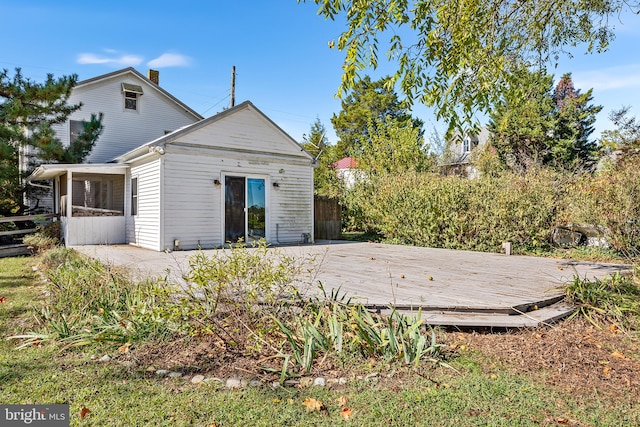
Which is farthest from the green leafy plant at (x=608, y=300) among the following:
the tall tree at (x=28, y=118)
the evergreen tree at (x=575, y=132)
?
the evergreen tree at (x=575, y=132)

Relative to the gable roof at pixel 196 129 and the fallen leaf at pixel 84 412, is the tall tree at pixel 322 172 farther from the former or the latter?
the fallen leaf at pixel 84 412

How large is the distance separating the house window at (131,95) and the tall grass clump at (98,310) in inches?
553

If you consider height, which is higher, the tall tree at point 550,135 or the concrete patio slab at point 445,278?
the tall tree at point 550,135

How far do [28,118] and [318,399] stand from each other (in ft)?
48.5

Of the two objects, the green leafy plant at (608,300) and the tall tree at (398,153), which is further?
the tall tree at (398,153)

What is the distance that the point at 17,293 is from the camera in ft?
18.2

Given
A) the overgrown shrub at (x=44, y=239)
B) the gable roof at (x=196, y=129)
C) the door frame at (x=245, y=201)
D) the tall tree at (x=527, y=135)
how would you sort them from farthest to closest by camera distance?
1. the tall tree at (x=527, y=135)
2. the door frame at (x=245, y=201)
3. the overgrown shrub at (x=44, y=239)
4. the gable roof at (x=196, y=129)

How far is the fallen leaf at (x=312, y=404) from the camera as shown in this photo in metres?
2.38

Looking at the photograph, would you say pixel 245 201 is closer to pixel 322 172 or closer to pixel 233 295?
pixel 233 295

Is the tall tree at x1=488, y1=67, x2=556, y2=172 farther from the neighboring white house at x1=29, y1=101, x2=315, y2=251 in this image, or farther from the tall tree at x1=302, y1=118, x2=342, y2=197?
the neighboring white house at x1=29, y1=101, x2=315, y2=251

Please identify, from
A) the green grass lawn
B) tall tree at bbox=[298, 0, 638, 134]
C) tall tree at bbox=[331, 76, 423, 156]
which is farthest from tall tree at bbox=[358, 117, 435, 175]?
tall tree at bbox=[331, 76, 423, 156]

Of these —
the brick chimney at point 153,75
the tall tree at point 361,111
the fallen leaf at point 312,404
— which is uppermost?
the tall tree at point 361,111

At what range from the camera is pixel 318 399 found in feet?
8.25

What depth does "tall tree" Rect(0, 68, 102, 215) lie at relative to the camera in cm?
1150
